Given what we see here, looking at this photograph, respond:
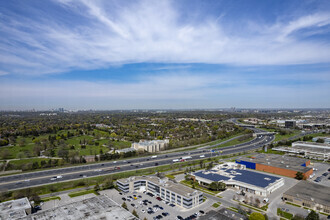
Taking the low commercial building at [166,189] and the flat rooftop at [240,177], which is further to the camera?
the flat rooftop at [240,177]

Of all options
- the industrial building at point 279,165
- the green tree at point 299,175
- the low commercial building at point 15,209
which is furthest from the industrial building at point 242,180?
the low commercial building at point 15,209

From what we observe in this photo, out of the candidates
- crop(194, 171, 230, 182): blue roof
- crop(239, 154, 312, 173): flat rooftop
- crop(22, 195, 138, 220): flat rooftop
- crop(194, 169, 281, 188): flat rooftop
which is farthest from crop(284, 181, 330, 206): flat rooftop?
crop(22, 195, 138, 220): flat rooftop

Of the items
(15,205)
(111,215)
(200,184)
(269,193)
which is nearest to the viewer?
(111,215)

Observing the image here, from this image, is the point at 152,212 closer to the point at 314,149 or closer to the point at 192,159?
the point at 192,159

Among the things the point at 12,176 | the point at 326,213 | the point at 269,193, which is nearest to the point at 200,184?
the point at 269,193

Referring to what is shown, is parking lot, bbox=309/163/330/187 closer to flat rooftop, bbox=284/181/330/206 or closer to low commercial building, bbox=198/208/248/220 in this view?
flat rooftop, bbox=284/181/330/206

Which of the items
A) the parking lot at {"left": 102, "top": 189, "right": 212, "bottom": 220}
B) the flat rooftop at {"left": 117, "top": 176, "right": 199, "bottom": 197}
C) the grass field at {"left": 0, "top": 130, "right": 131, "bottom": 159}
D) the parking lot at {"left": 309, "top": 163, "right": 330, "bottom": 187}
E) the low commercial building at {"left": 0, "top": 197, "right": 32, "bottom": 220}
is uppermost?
the flat rooftop at {"left": 117, "top": 176, "right": 199, "bottom": 197}

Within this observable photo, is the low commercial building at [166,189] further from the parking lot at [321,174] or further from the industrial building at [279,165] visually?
the parking lot at [321,174]
